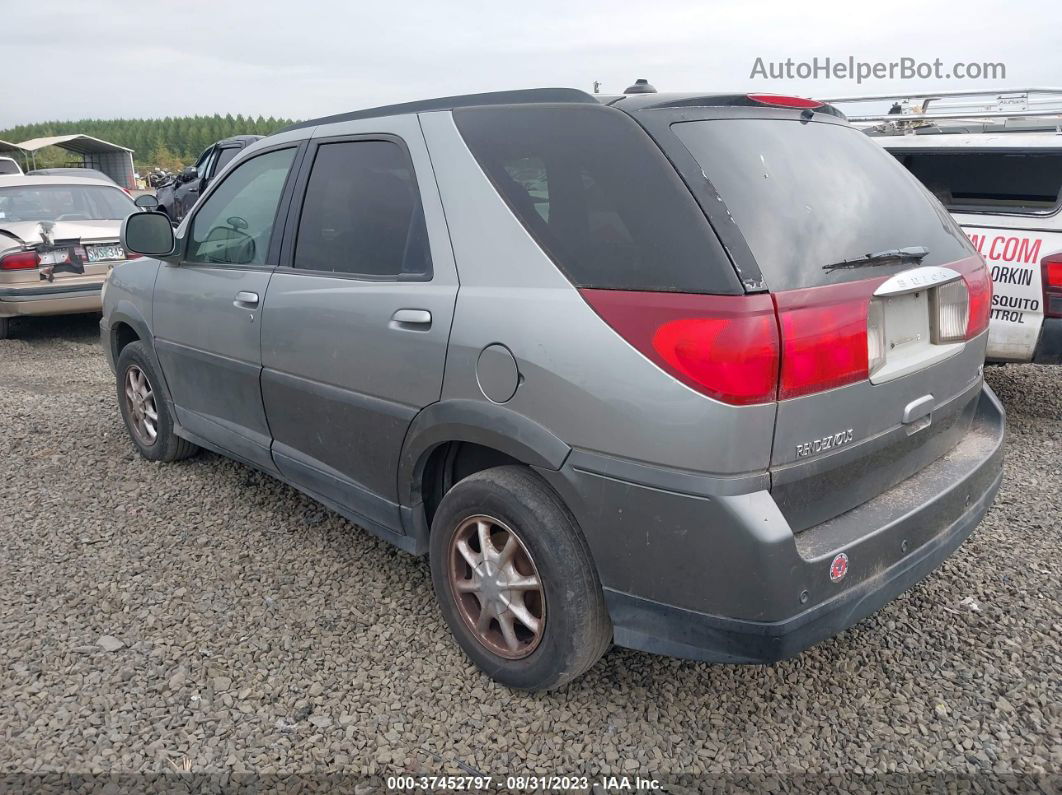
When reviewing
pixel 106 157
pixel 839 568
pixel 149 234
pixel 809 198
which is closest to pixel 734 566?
pixel 839 568

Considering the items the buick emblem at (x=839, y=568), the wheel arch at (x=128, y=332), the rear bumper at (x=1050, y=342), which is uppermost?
the wheel arch at (x=128, y=332)

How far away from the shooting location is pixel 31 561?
140 inches

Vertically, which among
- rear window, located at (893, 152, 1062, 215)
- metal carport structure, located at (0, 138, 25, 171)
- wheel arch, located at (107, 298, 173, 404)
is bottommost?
wheel arch, located at (107, 298, 173, 404)

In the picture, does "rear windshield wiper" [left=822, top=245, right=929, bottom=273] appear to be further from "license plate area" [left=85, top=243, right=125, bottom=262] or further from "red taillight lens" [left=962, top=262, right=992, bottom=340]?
"license plate area" [left=85, top=243, right=125, bottom=262]

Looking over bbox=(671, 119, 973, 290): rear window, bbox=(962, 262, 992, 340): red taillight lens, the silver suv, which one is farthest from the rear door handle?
bbox=(962, 262, 992, 340): red taillight lens

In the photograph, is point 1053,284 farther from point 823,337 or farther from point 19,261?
point 19,261

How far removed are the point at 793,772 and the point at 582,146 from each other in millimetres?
1853

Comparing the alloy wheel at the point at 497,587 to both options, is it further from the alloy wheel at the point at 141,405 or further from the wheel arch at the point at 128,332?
the alloy wheel at the point at 141,405

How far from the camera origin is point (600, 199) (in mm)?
2291

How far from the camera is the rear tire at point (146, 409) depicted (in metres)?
4.44

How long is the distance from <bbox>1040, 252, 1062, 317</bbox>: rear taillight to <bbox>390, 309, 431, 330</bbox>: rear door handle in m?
4.03

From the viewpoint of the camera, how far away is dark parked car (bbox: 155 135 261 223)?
14.5 meters

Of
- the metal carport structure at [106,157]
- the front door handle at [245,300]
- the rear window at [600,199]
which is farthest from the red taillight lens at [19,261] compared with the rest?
the metal carport structure at [106,157]

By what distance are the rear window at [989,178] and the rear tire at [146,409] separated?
199 inches
